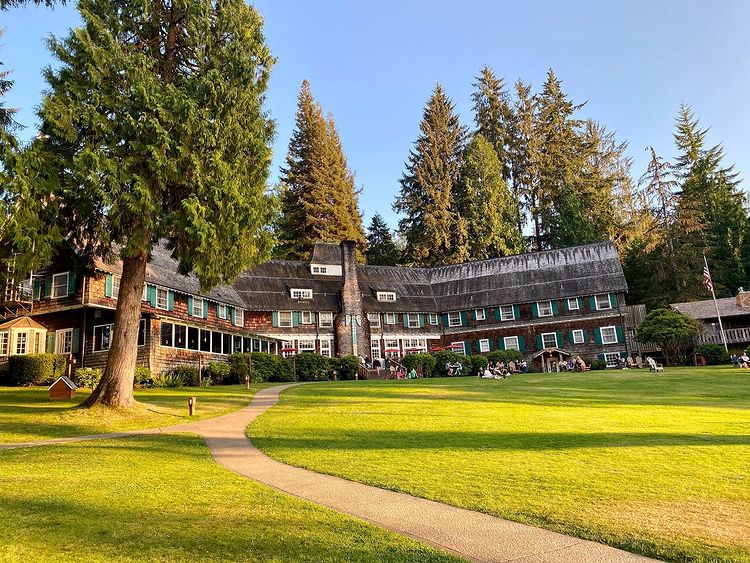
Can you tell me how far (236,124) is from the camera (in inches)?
680

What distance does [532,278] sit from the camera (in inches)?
1891

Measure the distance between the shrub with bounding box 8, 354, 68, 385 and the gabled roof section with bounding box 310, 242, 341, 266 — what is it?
2424cm

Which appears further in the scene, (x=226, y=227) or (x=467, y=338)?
(x=467, y=338)

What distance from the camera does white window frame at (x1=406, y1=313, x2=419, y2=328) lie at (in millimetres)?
47875

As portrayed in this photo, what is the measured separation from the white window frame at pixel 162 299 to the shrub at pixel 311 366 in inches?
318

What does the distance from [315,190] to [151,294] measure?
106 ft

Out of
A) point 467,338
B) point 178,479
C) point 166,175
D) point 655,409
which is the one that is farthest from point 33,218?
point 467,338

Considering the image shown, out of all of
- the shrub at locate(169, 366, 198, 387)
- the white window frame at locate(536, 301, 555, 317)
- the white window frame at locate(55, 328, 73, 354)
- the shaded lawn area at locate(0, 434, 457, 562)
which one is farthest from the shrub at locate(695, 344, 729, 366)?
the white window frame at locate(55, 328, 73, 354)

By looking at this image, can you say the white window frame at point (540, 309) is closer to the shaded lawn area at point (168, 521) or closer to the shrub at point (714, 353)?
the shrub at point (714, 353)

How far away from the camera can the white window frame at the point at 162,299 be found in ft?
99.7

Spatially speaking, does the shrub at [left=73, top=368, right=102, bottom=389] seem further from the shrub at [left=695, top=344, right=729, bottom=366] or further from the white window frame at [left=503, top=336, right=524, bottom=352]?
the shrub at [left=695, top=344, right=729, bottom=366]

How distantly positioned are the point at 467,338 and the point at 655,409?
31961mm

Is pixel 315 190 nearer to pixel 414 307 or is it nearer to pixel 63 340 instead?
pixel 414 307

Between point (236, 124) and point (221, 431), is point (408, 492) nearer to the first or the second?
point (221, 431)
